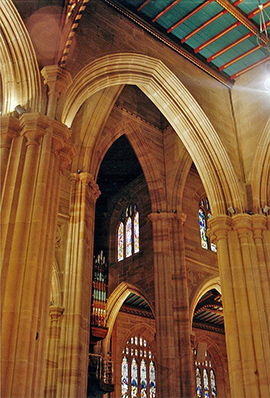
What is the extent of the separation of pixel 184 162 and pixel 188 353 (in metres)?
6.32

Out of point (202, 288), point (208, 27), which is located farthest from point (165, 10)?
point (202, 288)

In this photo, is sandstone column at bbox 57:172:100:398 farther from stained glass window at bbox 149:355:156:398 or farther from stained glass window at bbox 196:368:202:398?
stained glass window at bbox 196:368:202:398

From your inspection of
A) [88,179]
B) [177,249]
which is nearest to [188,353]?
[177,249]

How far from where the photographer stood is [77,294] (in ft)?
38.9

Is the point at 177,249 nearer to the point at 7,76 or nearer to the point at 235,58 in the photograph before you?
the point at 235,58

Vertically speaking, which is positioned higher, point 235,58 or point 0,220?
point 235,58

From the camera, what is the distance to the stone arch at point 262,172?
11961 millimetres

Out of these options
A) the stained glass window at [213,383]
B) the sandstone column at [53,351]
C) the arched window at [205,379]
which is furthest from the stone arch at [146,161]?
the stained glass window at [213,383]

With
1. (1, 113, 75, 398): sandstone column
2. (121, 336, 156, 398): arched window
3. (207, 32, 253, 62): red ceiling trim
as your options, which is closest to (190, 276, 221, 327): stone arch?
(121, 336, 156, 398): arched window

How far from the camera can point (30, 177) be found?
7430mm

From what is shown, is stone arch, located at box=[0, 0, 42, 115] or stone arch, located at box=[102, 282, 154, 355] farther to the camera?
stone arch, located at box=[102, 282, 154, 355]

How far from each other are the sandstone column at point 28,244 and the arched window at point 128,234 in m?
11.2

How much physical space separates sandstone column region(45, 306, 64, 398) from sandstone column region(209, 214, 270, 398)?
13.0 feet

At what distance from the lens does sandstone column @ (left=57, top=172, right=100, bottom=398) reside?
11.0 metres
